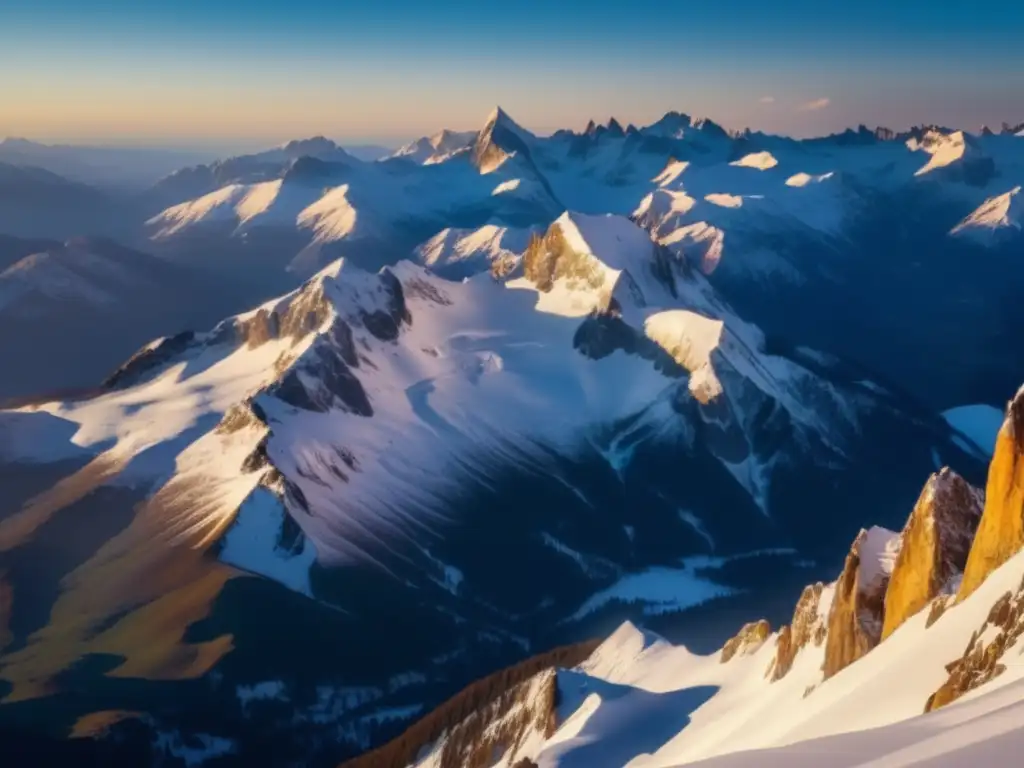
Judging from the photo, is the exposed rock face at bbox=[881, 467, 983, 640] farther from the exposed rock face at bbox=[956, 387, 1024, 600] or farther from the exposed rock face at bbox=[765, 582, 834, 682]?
the exposed rock face at bbox=[765, 582, 834, 682]

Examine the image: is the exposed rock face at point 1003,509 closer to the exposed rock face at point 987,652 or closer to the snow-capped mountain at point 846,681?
the snow-capped mountain at point 846,681

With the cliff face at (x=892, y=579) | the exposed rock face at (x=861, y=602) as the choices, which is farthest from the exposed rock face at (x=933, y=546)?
the exposed rock face at (x=861, y=602)

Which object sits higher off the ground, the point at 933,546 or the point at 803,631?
the point at 933,546

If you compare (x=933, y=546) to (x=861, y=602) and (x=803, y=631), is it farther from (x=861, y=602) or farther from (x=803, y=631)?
(x=803, y=631)

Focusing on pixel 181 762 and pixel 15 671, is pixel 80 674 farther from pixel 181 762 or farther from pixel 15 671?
pixel 181 762

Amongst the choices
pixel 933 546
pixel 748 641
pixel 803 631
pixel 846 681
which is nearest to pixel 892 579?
pixel 933 546

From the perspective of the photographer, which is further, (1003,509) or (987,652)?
(1003,509)

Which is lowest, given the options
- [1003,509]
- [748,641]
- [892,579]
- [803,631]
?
[748,641]
